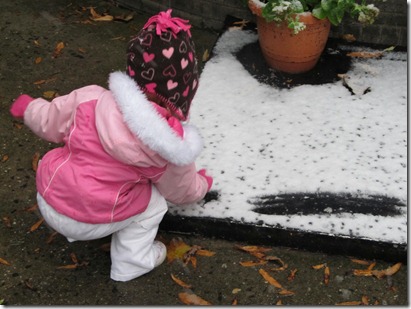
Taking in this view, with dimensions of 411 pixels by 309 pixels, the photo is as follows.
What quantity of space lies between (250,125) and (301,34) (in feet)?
2.44

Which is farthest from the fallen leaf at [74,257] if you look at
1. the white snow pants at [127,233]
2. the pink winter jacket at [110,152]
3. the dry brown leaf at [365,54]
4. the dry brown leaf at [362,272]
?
the dry brown leaf at [365,54]

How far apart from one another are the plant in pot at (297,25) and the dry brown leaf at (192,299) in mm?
1740

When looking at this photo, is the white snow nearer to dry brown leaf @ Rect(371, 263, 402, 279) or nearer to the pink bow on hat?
dry brown leaf @ Rect(371, 263, 402, 279)

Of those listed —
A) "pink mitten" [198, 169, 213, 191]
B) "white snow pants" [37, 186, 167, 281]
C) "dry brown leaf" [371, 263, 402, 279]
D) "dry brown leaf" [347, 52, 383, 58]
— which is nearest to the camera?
"white snow pants" [37, 186, 167, 281]

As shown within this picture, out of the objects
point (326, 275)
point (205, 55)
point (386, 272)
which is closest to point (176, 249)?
point (326, 275)

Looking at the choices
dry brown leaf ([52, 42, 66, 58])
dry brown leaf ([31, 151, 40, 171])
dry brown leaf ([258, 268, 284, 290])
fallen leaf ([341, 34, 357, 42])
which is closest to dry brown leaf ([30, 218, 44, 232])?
dry brown leaf ([31, 151, 40, 171])

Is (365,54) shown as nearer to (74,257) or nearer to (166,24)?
(166,24)

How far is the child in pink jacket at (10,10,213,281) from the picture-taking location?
2600 millimetres

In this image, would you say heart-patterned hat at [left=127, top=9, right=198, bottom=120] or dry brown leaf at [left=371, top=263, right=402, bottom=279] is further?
dry brown leaf at [left=371, top=263, right=402, bottom=279]

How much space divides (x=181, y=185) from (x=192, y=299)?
535 mm

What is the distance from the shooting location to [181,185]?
3.02 meters

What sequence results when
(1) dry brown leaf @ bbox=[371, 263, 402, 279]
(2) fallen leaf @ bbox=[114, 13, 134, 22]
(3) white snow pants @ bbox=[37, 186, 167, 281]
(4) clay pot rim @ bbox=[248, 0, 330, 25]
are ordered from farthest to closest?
(2) fallen leaf @ bbox=[114, 13, 134, 22] < (4) clay pot rim @ bbox=[248, 0, 330, 25] < (1) dry brown leaf @ bbox=[371, 263, 402, 279] < (3) white snow pants @ bbox=[37, 186, 167, 281]

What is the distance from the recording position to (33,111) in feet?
9.64

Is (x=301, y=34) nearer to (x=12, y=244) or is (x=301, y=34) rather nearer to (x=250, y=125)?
(x=250, y=125)
